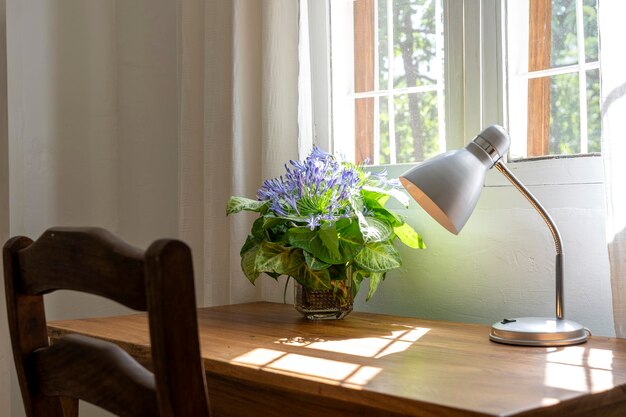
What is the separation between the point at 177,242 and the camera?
0.77 metres

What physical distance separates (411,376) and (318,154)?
0.69 metres

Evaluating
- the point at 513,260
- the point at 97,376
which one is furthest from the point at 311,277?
the point at 97,376

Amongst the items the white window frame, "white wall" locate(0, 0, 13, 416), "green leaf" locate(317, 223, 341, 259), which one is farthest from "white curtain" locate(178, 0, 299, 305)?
"white wall" locate(0, 0, 13, 416)

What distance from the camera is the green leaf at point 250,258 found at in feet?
5.46

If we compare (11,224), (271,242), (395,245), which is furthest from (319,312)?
(11,224)

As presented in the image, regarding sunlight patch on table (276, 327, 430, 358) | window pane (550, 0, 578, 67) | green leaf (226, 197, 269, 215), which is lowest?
sunlight patch on table (276, 327, 430, 358)

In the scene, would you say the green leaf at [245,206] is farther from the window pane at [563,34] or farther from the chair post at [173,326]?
the chair post at [173,326]

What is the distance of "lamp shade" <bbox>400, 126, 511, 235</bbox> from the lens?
1.38 m

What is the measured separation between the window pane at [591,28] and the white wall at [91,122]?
1.22m

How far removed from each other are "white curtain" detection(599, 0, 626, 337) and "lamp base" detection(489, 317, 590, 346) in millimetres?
88

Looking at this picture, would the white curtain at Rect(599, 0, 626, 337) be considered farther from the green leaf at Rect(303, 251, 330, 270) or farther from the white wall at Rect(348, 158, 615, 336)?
the green leaf at Rect(303, 251, 330, 270)

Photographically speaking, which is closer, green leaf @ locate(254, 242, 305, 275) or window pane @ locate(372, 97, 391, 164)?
green leaf @ locate(254, 242, 305, 275)

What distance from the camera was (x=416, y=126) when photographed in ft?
6.25

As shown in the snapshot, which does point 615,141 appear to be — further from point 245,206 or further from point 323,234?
point 245,206
